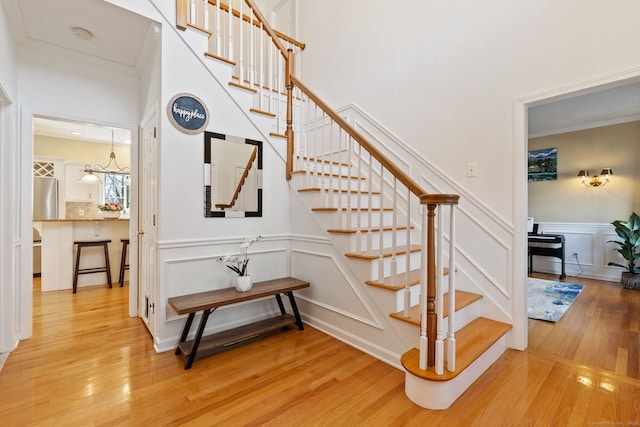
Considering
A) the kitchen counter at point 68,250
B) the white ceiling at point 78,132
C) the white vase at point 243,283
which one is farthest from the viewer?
the white ceiling at point 78,132

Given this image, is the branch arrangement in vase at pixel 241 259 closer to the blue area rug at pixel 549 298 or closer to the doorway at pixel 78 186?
the doorway at pixel 78 186

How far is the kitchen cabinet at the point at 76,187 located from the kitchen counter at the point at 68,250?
210cm

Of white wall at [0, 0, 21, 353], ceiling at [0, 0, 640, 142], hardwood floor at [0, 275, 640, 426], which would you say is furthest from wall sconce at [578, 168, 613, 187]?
white wall at [0, 0, 21, 353]

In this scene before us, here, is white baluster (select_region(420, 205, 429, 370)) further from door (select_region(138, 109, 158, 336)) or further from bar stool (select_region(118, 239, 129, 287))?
bar stool (select_region(118, 239, 129, 287))

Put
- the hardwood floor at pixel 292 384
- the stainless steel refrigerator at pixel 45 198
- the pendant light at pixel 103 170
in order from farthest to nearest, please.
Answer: the pendant light at pixel 103 170 < the stainless steel refrigerator at pixel 45 198 < the hardwood floor at pixel 292 384

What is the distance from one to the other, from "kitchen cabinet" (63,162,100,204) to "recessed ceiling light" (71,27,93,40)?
14.9 ft

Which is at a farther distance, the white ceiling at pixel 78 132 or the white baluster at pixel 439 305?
the white ceiling at pixel 78 132

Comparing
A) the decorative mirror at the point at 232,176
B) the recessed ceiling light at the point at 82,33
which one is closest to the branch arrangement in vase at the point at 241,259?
the decorative mirror at the point at 232,176

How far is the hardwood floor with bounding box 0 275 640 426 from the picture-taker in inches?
63.2

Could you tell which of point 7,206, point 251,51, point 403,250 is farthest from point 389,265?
point 7,206

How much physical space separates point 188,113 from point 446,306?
2637 mm

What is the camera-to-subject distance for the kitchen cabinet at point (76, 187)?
5.89 meters

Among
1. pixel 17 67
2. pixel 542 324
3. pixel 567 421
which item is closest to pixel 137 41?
pixel 17 67

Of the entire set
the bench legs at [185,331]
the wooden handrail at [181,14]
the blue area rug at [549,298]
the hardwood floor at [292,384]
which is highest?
the wooden handrail at [181,14]
